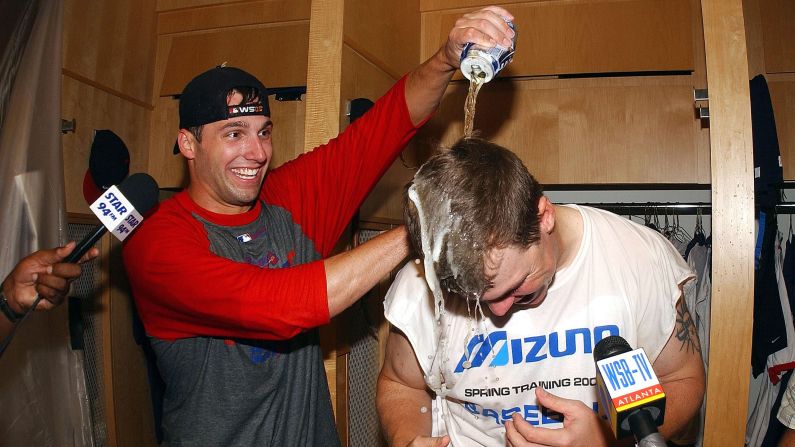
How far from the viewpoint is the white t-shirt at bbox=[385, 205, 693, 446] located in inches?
50.4

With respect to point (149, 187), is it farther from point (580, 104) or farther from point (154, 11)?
point (154, 11)

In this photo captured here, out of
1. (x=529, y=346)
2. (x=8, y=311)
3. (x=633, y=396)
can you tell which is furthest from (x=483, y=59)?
(x=8, y=311)

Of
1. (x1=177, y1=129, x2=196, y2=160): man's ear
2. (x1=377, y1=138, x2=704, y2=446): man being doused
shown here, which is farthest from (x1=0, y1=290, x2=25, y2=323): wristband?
(x1=377, y1=138, x2=704, y2=446): man being doused

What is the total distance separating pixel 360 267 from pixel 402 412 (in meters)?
0.41

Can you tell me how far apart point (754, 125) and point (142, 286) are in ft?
7.10

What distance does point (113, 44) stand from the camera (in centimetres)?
270

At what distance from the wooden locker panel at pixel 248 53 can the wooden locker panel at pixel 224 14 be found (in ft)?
0.11

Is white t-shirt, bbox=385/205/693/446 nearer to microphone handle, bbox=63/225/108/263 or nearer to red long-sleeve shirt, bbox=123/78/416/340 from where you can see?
red long-sleeve shirt, bbox=123/78/416/340

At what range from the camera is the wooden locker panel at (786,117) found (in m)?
2.50

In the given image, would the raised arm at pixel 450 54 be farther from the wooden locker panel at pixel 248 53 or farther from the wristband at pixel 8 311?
the wooden locker panel at pixel 248 53

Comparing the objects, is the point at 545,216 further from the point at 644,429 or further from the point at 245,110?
the point at 245,110

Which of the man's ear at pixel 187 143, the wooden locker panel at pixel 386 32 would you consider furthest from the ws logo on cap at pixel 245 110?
the wooden locker panel at pixel 386 32

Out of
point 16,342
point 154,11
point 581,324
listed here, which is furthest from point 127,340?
point 581,324

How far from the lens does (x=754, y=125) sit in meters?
2.27
